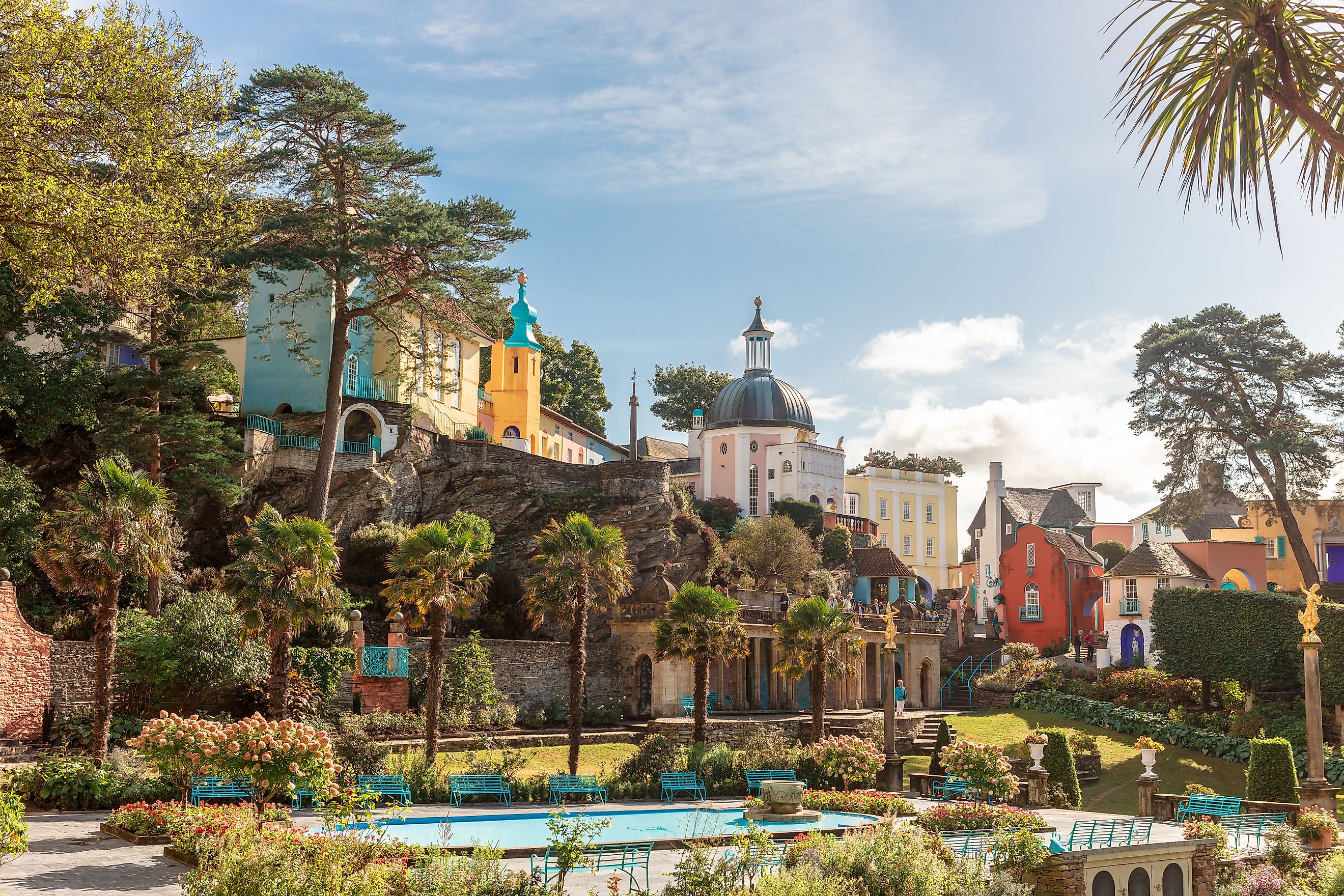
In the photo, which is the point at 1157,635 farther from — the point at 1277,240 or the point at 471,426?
the point at 1277,240

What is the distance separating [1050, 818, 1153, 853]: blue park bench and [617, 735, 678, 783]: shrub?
9.61m

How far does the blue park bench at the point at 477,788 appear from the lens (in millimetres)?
23875

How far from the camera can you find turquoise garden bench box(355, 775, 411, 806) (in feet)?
72.0

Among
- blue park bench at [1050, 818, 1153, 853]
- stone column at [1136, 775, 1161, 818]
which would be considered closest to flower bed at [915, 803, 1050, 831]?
blue park bench at [1050, 818, 1153, 853]

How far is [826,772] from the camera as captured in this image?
27.7 m

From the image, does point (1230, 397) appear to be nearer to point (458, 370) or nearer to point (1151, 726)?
point (1151, 726)

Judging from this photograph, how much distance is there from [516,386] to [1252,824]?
119 ft

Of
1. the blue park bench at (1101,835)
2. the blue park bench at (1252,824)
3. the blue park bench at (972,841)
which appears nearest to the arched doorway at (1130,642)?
the blue park bench at (1252,824)

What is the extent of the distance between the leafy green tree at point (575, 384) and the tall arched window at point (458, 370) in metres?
17.8

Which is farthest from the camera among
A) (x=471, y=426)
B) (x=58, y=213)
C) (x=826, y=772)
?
(x=471, y=426)

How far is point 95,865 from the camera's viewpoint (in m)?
14.8

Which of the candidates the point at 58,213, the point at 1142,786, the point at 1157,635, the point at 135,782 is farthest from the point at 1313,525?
the point at 58,213

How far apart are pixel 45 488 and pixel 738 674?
23.4 m

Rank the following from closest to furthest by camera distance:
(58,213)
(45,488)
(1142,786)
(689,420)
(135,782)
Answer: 1. (58,213)
2. (135,782)
3. (1142,786)
4. (45,488)
5. (689,420)
